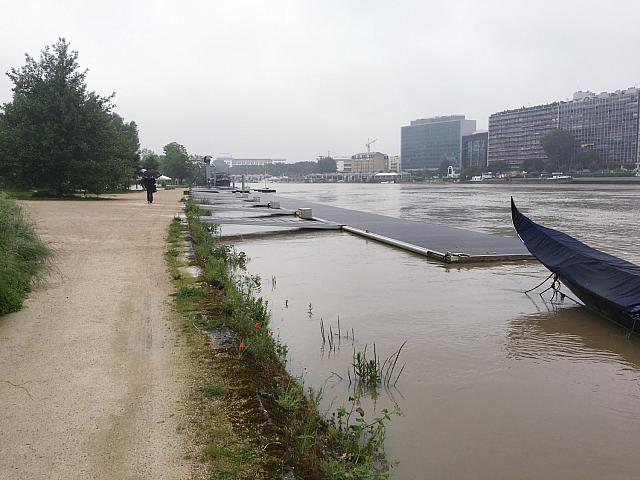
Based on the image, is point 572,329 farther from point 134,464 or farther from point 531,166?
point 531,166

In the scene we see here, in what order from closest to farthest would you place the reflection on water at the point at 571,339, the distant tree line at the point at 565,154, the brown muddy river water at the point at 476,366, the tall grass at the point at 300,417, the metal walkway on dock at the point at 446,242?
the tall grass at the point at 300,417, the brown muddy river water at the point at 476,366, the reflection on water at the point at 571,339, the metal walkway on dock at the point at 446,242, the distant tree line at the point at 565,154

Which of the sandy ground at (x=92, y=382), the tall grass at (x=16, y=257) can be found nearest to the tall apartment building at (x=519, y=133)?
the tall grass at (x=16, y=257)

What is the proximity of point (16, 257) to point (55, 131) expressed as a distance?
1037 inches

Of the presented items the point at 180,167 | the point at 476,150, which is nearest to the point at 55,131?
the point at 180,167

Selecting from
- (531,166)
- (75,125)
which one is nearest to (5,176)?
(75,125)

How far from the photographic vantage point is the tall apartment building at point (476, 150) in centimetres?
19138

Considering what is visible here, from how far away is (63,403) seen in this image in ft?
15.5

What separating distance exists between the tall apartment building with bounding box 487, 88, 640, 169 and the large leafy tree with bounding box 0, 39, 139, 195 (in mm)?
141078

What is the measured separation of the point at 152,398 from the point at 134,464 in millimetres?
1103

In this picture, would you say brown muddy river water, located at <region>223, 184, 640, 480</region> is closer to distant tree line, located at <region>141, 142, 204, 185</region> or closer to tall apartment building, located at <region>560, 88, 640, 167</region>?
distant tree line, located at <region>141, 142, 204, 185</region>

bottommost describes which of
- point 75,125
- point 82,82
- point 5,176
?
point 5,176

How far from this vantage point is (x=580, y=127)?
156 metres

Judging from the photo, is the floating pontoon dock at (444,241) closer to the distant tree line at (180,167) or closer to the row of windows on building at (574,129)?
the distant tree line at (180,167)

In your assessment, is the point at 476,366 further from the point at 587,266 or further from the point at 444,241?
the point at 444,241
